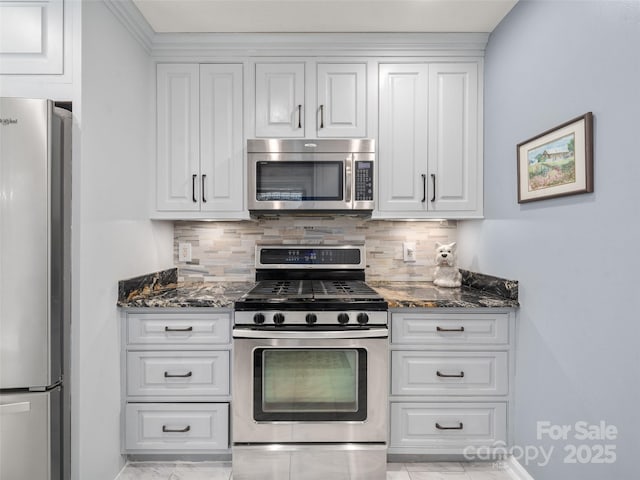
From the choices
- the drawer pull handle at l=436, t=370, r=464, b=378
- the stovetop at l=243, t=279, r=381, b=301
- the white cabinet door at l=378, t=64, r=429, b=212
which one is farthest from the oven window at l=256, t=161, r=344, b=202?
the drawer pull handle at l=436, t=370, r=464, b=378

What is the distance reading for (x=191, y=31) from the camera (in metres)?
2.21

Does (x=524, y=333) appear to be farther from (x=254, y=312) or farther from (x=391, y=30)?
(x=391, y=30)

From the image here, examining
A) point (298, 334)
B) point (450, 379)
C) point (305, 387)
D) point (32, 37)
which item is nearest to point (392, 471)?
point (450, 379)

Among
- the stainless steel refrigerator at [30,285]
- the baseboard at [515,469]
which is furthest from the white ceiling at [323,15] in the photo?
the baseboard at [515,469]

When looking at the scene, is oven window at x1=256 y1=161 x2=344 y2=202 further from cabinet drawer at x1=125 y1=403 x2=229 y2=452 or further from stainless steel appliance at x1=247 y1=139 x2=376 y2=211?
cabinet drawer at x1=125 y1=403 x2=229 y2=452

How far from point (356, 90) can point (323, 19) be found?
1.44 feet

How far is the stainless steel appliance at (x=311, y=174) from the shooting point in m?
2.19

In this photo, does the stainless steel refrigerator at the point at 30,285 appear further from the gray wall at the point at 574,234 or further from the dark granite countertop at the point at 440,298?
the gray wall at the point at 574,234

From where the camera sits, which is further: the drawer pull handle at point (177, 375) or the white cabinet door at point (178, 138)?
the white cabinet door at point (178, 138)

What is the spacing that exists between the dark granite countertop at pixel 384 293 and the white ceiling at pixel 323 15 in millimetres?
1515

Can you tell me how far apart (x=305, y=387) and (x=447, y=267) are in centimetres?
126

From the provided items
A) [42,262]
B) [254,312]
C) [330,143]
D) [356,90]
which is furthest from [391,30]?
[42,262]

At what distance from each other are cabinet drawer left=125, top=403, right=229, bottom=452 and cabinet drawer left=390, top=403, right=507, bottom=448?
96 cm

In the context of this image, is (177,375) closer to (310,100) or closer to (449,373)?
(449,373)
